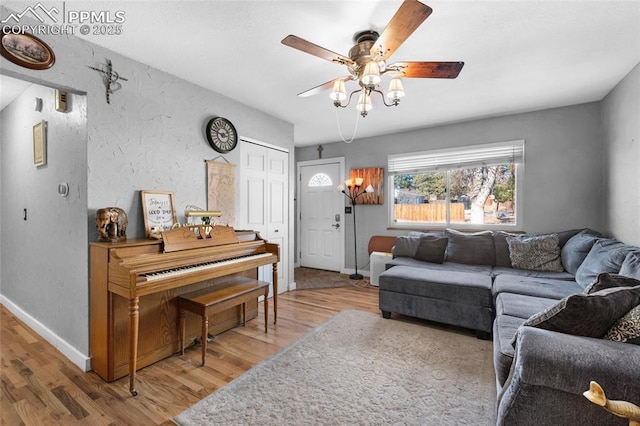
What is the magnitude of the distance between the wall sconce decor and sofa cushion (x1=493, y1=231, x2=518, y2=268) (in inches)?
72.0

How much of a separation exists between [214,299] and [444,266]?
2.72 metres

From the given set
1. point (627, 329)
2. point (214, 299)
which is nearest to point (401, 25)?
point (627, 329)

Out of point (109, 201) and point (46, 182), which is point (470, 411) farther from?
point (46, 182)

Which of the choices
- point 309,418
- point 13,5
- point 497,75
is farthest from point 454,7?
point 13,5

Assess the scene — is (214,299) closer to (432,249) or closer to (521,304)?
(521,304)

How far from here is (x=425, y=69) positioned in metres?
1.90

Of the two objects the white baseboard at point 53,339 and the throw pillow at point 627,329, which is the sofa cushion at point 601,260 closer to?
the throw pillow at point 627,329

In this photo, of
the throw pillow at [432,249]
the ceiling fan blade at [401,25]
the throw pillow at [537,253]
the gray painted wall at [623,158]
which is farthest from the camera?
the throw pillow at [432,249]

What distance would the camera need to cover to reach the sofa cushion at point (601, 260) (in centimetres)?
221

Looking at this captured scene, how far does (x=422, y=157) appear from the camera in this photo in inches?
178

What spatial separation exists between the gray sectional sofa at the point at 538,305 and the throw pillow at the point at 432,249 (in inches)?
0.5

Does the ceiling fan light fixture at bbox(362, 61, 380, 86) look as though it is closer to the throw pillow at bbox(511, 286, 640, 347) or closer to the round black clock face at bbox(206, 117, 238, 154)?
the throw pillow at bbox(511, 286, 640, 347)

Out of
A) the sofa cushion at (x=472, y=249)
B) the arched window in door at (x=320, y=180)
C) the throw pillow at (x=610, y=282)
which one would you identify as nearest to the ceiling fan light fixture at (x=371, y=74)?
the throw pillow at (x=610, y=282)

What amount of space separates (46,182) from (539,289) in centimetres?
453
